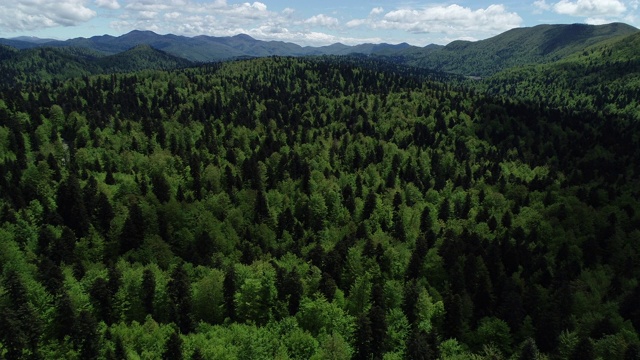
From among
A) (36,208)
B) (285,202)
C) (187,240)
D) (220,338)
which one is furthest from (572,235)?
(36,208)

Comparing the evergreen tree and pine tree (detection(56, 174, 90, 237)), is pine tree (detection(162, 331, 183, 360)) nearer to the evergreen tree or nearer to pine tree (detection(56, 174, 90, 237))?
the evergreen tree

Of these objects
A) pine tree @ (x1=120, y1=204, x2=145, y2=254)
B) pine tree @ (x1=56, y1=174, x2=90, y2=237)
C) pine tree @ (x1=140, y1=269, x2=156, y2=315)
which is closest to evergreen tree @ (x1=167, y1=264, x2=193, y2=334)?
pine tree @ (x1=140, y1=269, x2=156, y2=315)

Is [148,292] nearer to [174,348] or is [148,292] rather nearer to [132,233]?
[174,348]

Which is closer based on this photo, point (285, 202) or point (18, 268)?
point (18, 268)

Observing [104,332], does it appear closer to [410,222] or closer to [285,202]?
[285,202]

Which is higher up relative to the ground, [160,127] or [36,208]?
[160,127]

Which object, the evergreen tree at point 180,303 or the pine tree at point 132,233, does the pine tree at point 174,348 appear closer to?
the evergreen tree at point 180,303

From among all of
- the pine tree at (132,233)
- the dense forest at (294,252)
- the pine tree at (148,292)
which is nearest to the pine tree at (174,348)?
the dense forest at (294,252)

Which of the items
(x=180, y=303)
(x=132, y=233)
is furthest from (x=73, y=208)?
(x=180, y=303)

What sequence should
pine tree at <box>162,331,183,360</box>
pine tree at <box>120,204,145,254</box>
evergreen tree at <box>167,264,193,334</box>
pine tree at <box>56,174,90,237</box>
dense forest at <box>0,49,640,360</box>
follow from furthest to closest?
pine tree at <box>56,174,90,237</box> → pine tree at <box>120,204,145,254</box> → evergreen tree at <box>167,264,193,334</box> → dense forest at <box>0,49,640,360</box> → pine tree at <box>162,331,183,360</box>
